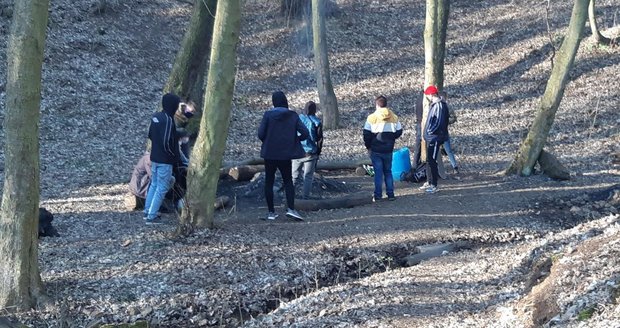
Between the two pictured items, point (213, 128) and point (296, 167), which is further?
point (296, 167)

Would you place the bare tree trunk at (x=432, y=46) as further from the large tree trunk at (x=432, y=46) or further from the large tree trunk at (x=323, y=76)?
the large tree trunk at (x=323, y=76)

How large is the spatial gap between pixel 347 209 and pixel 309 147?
123 cm

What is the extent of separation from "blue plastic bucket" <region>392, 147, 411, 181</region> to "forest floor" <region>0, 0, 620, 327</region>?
70 cm

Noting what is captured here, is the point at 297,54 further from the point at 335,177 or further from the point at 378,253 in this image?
the point at 378,253

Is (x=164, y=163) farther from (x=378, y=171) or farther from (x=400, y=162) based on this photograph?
(x=400, y=162)

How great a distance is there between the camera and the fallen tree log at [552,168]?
1530cm

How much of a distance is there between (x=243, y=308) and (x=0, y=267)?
109 inches

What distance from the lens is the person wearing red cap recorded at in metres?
14.1

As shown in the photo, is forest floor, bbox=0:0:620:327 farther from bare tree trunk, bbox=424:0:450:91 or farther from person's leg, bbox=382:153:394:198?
bare tree trunk, bbox=424:0:450:91

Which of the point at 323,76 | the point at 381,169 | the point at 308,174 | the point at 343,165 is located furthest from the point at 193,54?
the point at 323,76

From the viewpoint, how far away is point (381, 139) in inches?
537

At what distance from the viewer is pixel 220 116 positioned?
37.0 feet

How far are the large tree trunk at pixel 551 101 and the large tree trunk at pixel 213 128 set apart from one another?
264 inches

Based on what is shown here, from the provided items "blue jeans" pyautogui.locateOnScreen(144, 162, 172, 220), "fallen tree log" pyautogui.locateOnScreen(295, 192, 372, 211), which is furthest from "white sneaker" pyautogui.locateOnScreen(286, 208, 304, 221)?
"blue jeans" pyautogui.locateOnScreen(144, 162, 172, 220)
